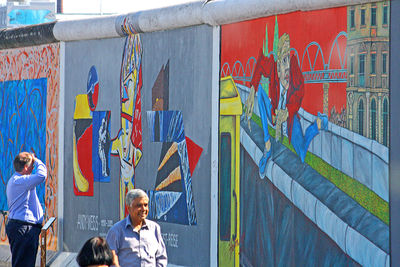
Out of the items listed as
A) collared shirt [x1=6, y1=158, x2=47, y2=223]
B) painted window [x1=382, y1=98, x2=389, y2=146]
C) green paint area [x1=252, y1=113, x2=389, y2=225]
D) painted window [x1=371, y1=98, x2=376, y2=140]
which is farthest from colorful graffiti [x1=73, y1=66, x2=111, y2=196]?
painted window [x1=382, y1=98, x2=389, y2=146]

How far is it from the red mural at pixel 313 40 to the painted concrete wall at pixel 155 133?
1147mm

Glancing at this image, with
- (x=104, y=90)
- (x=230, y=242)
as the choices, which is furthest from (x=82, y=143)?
(x=230, y=242)

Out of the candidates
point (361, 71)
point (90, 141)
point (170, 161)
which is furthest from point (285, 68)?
point (90, 141)

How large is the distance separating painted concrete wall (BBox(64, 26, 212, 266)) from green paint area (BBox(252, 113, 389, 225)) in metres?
2.38

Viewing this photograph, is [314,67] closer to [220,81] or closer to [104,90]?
[220,81]

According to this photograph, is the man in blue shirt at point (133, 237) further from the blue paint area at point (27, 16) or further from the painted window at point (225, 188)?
the blue paint area at point (27, 16)

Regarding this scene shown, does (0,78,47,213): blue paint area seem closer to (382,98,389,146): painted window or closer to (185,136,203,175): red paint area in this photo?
(185,136,203,175): red paint area

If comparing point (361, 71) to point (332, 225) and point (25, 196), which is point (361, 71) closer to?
point (332, 225)

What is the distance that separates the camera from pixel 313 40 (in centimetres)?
864

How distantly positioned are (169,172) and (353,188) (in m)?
3.73

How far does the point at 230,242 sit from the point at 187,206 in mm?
966

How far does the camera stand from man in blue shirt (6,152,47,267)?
10.9 meters

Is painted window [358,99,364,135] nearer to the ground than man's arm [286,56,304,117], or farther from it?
nearer to the ground

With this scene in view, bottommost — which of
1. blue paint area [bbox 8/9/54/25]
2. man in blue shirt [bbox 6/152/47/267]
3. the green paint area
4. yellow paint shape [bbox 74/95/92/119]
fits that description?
man in blue shirt [bbox 6/152/47/267]
